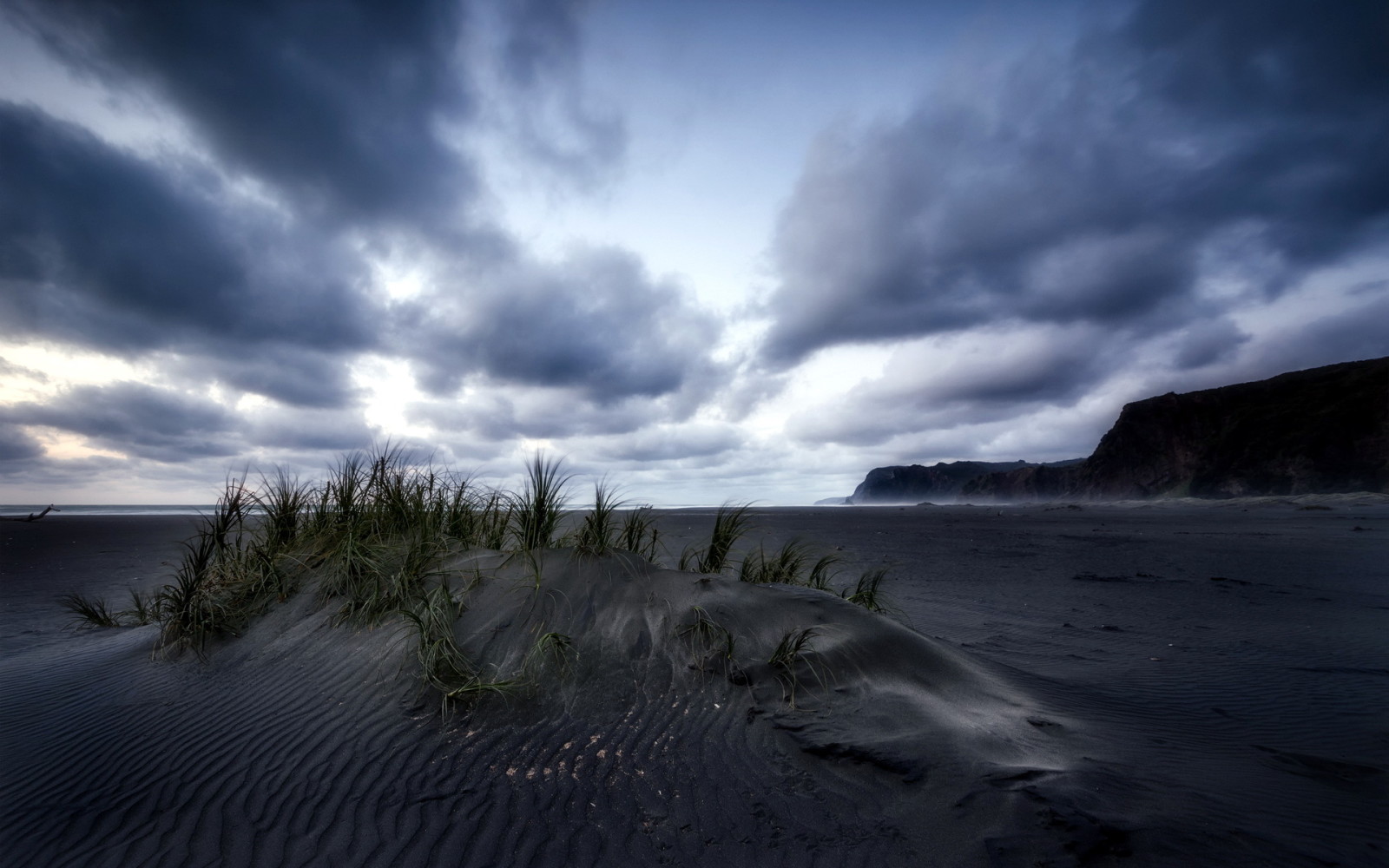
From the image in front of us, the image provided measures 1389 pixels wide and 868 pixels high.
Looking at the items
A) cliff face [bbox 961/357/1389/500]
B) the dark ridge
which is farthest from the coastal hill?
the dark ridge

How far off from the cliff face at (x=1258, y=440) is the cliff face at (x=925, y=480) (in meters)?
42.9

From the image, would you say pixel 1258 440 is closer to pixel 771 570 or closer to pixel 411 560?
pixel 771 570

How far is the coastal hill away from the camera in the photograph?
134 feet

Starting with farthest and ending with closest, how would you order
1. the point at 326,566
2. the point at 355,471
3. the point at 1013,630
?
1. the point at 1013,630
2. the point at 355,471
3. the point at 326,566

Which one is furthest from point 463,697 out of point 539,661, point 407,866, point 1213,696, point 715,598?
point 1213,696

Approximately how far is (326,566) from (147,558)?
15498 millimetres

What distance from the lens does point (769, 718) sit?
354 centimetres

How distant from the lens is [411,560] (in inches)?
198

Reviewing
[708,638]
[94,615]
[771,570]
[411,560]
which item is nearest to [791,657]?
→ [708,638]

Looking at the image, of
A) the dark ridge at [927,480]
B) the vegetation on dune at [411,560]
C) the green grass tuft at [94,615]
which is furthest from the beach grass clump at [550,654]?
the dark ridge at [927,480]

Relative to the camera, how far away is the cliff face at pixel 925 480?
4449 inches

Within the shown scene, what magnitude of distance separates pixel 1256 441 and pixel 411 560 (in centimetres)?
6560

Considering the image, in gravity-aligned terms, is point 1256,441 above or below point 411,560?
above

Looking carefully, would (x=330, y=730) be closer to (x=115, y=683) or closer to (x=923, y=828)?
(x=115, y=683)
